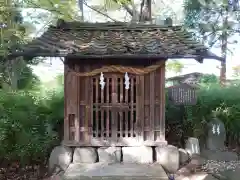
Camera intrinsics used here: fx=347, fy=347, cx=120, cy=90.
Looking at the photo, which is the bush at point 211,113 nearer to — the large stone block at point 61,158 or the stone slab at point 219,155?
the stone slab at point 219,155

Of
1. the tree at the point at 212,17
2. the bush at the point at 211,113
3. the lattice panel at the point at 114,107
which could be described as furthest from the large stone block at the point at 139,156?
Answer: the tree at the point at 212,17

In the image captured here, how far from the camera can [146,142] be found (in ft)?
26.6

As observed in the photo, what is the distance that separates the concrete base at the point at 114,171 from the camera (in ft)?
22.5

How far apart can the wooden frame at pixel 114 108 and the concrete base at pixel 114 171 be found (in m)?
0.60

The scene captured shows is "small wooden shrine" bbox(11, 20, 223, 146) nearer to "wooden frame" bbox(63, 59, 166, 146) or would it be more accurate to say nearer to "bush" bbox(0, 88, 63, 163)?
"wooden frame" bbox(63, 59, 166, 146)

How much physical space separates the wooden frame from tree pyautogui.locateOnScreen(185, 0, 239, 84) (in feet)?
27.4

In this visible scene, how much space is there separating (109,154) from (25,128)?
2521 mm

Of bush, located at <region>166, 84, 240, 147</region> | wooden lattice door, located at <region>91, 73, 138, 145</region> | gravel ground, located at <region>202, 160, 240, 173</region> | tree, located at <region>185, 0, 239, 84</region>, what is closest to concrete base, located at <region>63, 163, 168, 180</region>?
wooden lattice door, located at <region>91, 73, 138, 145</region>

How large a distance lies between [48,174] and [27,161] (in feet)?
3.24

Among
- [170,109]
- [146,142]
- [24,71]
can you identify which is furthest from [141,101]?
[24,71]

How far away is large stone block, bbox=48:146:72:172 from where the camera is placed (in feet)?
26.2

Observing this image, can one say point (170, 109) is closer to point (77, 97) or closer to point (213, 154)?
point (213, 154)

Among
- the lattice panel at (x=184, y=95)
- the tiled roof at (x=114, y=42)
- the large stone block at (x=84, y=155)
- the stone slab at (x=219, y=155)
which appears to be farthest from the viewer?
the lattice panel at (x=184, y=95)

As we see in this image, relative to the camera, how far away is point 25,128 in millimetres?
9094
